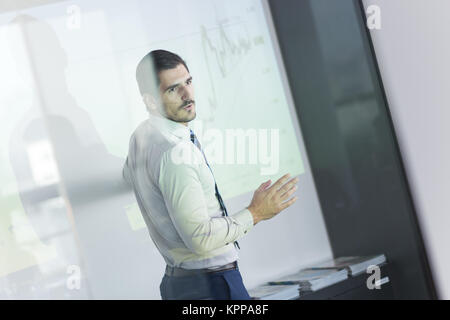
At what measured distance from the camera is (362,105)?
3580 millimetres

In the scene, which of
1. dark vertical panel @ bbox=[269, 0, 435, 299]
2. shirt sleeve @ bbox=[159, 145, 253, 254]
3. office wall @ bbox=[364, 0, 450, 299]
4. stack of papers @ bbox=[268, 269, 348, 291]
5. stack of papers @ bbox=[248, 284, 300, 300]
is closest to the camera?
shirt sleeve @ bbox=[159, 145, 253, 254]

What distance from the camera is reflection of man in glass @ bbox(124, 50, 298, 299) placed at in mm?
2818

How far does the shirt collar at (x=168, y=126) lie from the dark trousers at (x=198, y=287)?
0.63 meters

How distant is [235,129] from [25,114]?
102 centimetres

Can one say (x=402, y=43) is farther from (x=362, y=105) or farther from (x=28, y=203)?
(x=28, y=203)

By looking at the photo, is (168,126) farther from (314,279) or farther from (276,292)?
(314,279)

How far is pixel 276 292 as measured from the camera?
316 centimetres

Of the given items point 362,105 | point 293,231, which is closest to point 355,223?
point 293,231

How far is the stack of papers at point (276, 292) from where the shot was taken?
3.12m

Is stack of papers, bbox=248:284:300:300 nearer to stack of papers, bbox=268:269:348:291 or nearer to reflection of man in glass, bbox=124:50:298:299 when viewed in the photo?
stack of papers, bbox=268:269:348:291

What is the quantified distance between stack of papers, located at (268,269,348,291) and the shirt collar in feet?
3.20

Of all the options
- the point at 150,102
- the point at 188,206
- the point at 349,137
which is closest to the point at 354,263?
the point at 349,137

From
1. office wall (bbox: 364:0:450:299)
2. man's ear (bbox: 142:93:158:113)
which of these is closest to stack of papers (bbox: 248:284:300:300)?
office wall (bbox: 364:0:450:299)

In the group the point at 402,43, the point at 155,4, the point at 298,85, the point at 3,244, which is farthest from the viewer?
the point at 298,85
